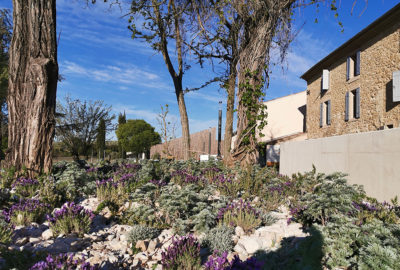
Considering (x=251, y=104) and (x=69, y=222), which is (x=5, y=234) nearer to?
(x=69, y=222)

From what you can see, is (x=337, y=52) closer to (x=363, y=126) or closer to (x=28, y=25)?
(x=363, y=126)

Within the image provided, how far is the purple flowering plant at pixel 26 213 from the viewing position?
372cm

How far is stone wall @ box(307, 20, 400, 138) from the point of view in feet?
39.7

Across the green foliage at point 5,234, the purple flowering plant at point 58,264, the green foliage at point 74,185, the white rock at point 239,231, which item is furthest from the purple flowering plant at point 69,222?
the white rock at point 239,231

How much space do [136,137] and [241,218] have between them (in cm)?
3595

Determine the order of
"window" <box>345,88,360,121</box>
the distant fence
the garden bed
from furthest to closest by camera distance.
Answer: the distant fence
"window" <box>345,88,360,121</box>
the garden bed

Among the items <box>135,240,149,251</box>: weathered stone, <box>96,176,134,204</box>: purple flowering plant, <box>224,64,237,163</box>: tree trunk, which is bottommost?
<box>135,240,149,251</box>: weathered stone

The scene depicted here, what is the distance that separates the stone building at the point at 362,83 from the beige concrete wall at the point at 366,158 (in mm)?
5481

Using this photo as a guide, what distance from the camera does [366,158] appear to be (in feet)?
21.9

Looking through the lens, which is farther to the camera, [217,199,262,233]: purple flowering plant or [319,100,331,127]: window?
[319,100,331,127]: window

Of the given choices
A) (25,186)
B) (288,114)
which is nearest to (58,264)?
(25,186)

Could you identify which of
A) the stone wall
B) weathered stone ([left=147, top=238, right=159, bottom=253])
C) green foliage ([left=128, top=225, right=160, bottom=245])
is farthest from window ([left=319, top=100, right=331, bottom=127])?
weathered stone ([left=147, top=238, right=159, bottom=253])

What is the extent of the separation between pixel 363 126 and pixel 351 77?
3258 mm

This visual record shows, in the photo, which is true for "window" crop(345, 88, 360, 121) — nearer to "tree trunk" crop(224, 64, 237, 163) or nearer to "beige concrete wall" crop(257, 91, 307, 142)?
"beige concrete wall" crop(257, 91, 307, 142)
